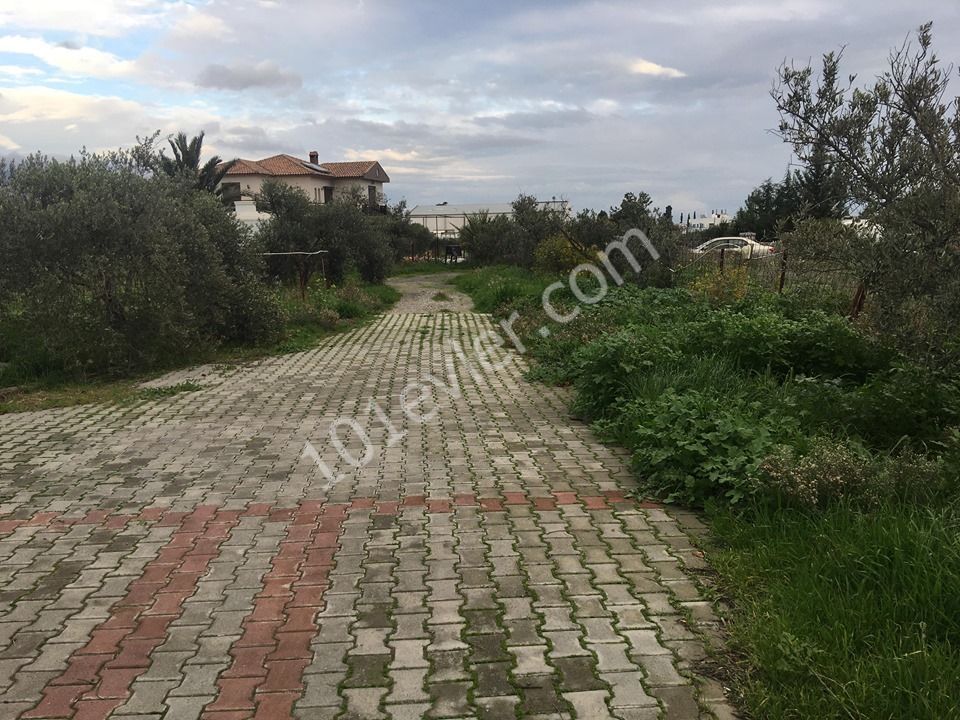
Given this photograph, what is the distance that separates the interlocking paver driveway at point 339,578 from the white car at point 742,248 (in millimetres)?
9814

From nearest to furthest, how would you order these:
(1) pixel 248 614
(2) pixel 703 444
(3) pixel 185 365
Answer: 1. (1) pixel 248 614
2. (2) pixel 703 444
3. (3) pixel 185 365

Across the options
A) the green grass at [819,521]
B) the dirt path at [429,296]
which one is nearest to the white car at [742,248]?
the dirt path at [429,296]

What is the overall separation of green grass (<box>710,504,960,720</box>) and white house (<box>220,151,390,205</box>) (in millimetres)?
44772

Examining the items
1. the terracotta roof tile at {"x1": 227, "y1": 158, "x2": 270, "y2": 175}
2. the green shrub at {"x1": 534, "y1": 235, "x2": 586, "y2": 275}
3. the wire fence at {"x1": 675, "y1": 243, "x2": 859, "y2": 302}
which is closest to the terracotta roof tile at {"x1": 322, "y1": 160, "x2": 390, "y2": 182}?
the terracotta roof tile at {"x1": 227, "y1": 158, "x2": 270, "y2": 175}

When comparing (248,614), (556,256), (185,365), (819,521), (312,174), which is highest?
(312,174)

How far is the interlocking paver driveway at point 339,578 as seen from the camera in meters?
2.58

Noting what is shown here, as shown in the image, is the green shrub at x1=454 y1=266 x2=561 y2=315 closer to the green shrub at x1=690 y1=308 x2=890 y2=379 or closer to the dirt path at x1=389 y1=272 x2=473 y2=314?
the dirt path at x1=389 y1=272 x2=473 y2=314

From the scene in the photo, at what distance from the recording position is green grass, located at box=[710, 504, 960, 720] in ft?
7.78

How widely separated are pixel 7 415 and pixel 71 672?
5.63 meters

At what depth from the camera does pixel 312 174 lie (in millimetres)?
54062

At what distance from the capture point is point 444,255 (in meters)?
42.2

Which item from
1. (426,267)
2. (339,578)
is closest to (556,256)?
(426,267)

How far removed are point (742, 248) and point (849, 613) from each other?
603 inches

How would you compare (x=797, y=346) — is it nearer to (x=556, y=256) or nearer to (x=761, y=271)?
(x=761, y=271)
